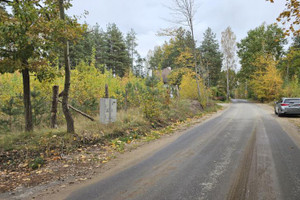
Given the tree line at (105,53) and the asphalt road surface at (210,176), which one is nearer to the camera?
the asphalt road surface at (210,176)

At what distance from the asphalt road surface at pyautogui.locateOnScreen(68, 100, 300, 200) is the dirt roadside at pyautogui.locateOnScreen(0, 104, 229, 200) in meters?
0.28

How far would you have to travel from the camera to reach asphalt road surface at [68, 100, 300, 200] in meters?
3.00

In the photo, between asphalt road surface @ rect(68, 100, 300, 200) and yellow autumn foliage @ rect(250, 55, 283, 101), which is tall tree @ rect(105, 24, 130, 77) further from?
asphalt road surface @ rect(68, 100, 300, 200)

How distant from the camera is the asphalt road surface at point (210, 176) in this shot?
118 inches

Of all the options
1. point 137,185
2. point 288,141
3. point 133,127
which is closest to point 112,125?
point 133,127

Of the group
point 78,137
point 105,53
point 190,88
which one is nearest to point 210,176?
point 78,137

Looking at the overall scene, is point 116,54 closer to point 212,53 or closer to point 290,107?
point 212,53

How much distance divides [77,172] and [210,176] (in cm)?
288

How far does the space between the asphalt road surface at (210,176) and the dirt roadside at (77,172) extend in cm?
28

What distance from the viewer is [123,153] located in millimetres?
5535

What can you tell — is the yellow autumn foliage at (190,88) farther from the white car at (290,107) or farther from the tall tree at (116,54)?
the tall tree at (116,54)

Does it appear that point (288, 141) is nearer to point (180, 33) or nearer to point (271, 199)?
point (271, 199)

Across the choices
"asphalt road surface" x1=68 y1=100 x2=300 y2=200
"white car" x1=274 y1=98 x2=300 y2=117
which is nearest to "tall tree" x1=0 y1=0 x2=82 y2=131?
"asphalt road surface" x1=68 y1=100 x2=300 y2=200

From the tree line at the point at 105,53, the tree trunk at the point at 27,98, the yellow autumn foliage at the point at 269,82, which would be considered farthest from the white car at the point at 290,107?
the yellow autumn foliage at the point at 269,82
